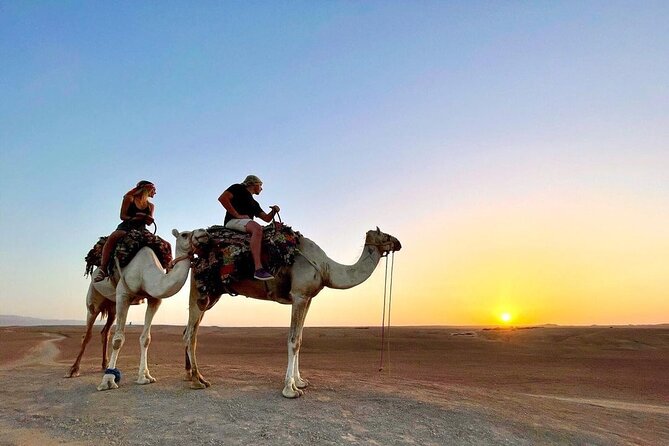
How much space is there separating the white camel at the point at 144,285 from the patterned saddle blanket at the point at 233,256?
0.87 ft

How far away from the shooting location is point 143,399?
7.96 meters

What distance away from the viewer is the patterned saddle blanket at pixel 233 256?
8.95 metres

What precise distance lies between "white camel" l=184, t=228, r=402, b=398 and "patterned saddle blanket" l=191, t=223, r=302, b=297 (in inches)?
8.2

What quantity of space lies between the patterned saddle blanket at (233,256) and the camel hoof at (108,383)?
209 centimetres

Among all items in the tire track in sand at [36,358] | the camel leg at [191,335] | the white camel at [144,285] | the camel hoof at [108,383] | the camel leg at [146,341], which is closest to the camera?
the camel hoof at [108,383]

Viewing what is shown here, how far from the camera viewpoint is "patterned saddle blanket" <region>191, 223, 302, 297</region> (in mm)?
8953

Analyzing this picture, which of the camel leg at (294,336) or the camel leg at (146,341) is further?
the camel leg at (146,341)

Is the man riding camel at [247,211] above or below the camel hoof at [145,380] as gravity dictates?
above

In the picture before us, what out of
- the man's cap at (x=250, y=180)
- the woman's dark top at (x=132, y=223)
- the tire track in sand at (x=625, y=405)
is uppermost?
the man's cap at (x=250, y=180)

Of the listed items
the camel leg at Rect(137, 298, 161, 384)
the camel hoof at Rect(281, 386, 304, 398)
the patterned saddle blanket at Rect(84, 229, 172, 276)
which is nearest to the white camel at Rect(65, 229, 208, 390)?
the camel leg at Rect(137, 298, 161, 384)

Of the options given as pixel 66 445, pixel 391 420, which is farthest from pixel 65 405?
pixel 391 420

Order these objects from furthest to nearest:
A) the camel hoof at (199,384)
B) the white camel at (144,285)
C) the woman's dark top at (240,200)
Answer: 1. the woman's dark top at (240,200)
2. the white camel at (144,285)
3. the camel hoof at (199,384)

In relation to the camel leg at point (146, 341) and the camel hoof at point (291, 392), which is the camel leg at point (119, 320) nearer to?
the camel leg at point (146, 341)

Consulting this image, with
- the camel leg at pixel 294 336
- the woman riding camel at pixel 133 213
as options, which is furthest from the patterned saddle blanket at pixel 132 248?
the camel leg at pixel 294 336
